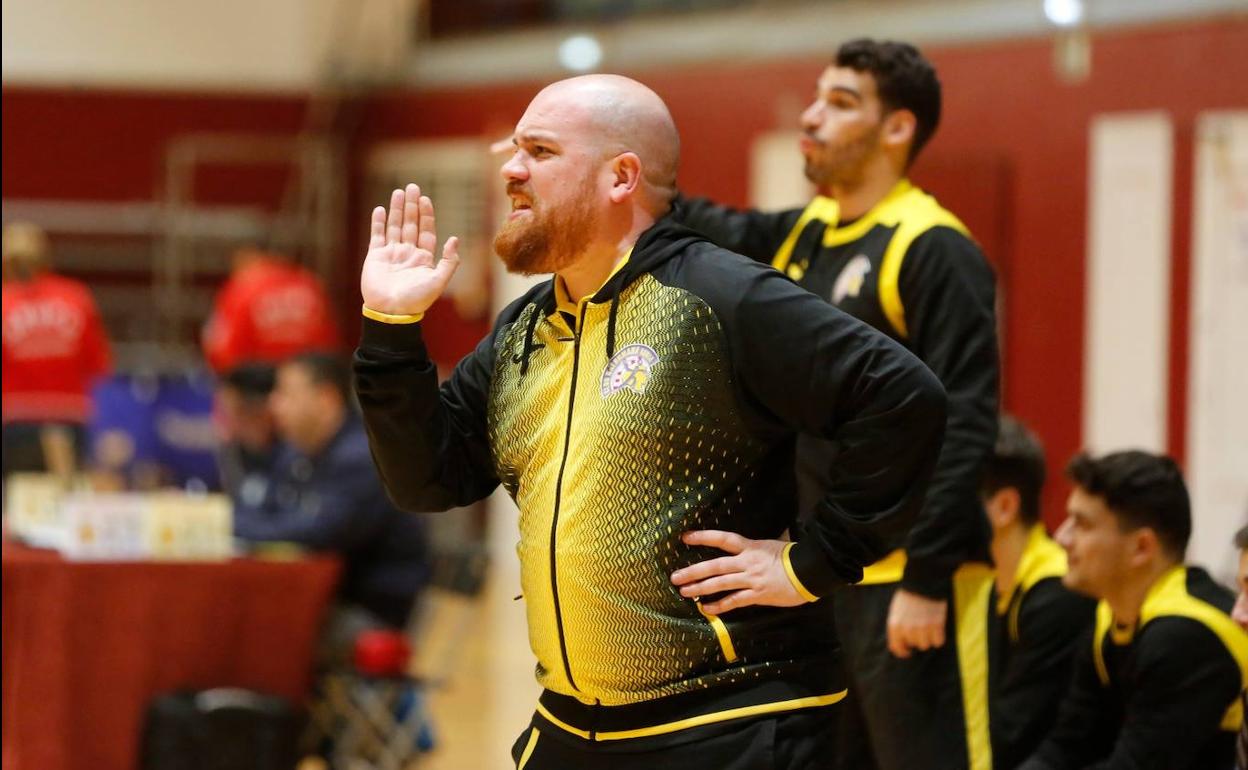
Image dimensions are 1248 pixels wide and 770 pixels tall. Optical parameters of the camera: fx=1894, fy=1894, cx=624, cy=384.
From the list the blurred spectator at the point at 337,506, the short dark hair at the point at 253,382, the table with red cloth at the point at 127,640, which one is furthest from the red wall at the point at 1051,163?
the table with red cloth at the point at 127,640

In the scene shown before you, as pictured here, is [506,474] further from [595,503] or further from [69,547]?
[69,547]

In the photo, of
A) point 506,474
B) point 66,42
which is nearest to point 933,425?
point 506,474

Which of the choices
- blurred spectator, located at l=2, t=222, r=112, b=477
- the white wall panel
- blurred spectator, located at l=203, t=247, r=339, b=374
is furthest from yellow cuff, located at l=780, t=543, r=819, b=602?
blurred spectator, located at l=203, t=247, r=339, b=374

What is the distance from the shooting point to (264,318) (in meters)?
12.2

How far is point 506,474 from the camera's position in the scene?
3.20 metres

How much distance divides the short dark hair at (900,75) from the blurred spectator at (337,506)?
2839 millimetres

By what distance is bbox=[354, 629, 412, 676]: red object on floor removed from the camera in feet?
20.7

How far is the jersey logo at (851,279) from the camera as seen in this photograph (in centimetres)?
398

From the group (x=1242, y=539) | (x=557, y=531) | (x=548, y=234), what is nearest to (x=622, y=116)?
(x=548, y=234)

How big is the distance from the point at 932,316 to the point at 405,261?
4.20 feet

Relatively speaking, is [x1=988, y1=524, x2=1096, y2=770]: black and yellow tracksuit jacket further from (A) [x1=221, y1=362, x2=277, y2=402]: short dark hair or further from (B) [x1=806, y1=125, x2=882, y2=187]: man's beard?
(A) [x1=221, y1=362, x2=277, y2=402]: short dark hair

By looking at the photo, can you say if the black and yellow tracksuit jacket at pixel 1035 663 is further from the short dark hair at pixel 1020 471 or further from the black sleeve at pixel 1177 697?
the black sleeve at pixel 1177 697

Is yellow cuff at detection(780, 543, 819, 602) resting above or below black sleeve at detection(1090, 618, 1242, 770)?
above

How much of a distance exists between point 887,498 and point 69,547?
13.0 feet
